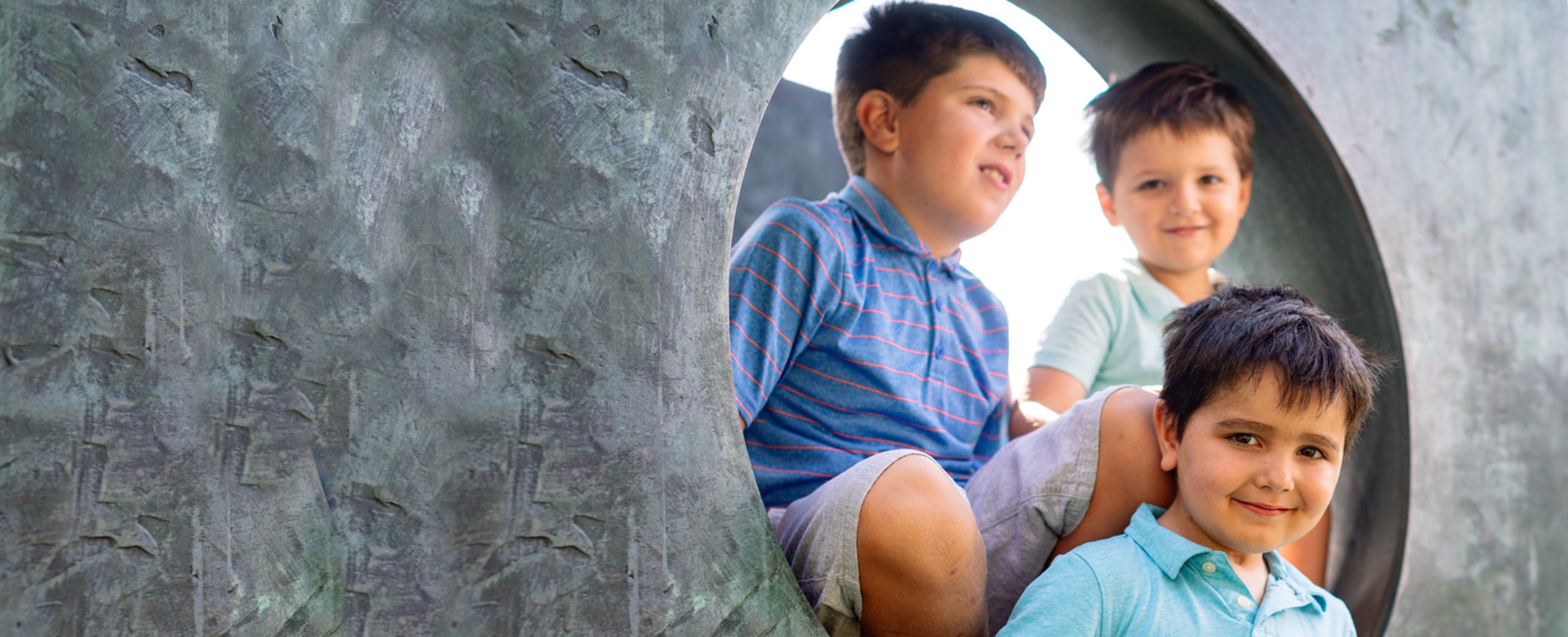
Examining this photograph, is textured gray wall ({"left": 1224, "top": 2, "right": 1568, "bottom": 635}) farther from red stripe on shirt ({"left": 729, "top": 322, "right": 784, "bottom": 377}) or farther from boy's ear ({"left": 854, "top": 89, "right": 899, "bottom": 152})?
red stripe on shirt ({"left": 729, "top": 322, "right": 784, "bottom": 377})

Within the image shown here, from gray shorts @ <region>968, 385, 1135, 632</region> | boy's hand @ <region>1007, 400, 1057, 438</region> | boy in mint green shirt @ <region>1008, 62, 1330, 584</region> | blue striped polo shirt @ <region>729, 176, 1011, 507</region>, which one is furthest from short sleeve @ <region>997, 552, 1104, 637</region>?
boy in mint green shirt @ <region>1008, 62, 1330, 584</region>

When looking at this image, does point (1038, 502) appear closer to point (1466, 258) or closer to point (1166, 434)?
point (1166, 434)

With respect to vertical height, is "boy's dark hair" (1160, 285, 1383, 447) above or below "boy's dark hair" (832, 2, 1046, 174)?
below

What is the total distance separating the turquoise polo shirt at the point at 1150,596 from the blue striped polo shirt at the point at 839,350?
328mm

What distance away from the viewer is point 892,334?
1477mm

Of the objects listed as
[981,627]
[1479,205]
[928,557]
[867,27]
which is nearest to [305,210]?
[928,557]

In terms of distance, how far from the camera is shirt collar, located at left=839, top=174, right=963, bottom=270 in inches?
62.4

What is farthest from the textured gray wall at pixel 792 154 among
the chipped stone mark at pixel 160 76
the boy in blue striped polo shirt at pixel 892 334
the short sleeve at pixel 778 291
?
the chipped stone mark at pixel 160 76

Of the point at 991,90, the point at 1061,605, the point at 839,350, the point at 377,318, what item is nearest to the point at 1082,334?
the point at 991,90

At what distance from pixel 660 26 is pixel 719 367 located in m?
0.32

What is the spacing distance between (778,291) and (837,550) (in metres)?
0.35

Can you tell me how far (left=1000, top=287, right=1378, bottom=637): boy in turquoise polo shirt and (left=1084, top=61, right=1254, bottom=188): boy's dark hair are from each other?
698mm

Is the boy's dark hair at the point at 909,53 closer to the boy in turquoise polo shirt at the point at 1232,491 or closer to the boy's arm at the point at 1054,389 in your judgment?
the boy's arm at the point at 1054,389

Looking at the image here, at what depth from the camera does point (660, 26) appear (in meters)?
1.05
